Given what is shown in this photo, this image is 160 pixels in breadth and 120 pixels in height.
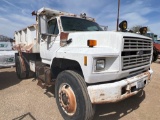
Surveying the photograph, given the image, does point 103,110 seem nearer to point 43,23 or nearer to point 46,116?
point 46,116

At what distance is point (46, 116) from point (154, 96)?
331 cm

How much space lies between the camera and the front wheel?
109 inches

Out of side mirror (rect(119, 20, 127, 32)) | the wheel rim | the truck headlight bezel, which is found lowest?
the wheel rim

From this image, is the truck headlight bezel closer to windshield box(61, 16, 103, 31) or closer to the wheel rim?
the wheel rim

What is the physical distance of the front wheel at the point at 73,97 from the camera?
109 inches

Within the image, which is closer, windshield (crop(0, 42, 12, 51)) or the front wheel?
the front wheel

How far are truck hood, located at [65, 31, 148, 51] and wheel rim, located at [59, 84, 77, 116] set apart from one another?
0.96 m

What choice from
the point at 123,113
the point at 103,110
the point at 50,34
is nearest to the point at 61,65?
the point at 50,34

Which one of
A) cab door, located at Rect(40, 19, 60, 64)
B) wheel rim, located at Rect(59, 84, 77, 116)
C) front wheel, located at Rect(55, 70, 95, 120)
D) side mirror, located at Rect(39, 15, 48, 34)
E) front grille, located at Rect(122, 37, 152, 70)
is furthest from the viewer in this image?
cab door, located at Rect(40, 19, 60, 64)

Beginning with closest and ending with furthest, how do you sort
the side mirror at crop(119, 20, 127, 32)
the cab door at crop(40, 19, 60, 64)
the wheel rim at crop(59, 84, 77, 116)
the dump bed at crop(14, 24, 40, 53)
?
the wheel rim at crop(59, 84, 77, 116) → the side mirror at crop(119, 20, 127, 32) → the cab door at crop(40, 19, 60, 64) → the dump bed at crop(14, 24, 40, 53)

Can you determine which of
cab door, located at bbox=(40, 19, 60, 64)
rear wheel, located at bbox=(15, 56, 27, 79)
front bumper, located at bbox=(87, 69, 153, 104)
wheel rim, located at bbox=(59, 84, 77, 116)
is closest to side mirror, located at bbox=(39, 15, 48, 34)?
cab door, located at bbox=(40, 19, 60, 64)

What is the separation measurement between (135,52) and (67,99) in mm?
1695

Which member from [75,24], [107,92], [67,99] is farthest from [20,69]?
[107,92]

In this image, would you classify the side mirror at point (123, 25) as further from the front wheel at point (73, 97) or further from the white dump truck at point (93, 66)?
the front wheel at point (73, 97)
